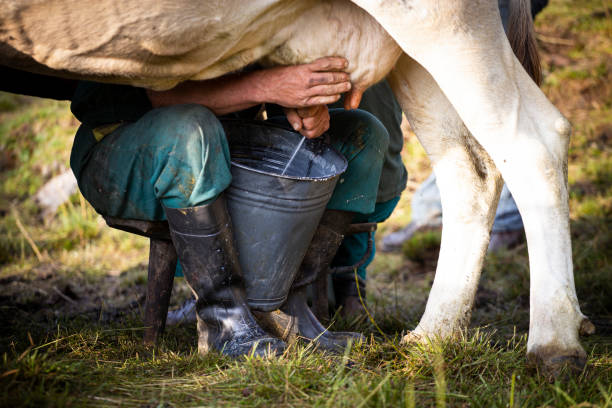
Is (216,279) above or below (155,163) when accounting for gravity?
below

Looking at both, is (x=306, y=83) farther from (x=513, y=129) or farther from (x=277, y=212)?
(x=513, y=129)

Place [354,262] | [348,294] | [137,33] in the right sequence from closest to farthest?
[137,33] → [348,294] → [354,262]

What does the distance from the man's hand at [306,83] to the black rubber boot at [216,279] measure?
38 centimetres

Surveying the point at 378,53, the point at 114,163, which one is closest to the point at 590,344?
the point at 378,53

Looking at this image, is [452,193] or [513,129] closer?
[513,129]

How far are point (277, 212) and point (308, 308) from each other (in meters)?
0.47

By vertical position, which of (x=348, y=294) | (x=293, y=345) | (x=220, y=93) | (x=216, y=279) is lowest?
(x=348, y=294)

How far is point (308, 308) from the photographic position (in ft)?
6.49

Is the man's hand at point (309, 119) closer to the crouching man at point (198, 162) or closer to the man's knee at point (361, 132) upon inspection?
the crouching man at point (198, 162)

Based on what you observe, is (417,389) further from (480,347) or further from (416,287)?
(416,287)

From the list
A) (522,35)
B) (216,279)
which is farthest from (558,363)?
(522,35)

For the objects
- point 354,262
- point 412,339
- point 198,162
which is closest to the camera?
point 198,162

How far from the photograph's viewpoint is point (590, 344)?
1912 millimetres

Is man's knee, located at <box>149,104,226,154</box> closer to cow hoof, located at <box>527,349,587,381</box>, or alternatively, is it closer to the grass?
the grass
